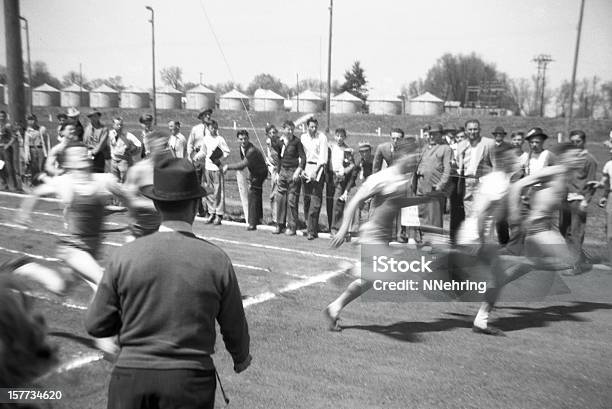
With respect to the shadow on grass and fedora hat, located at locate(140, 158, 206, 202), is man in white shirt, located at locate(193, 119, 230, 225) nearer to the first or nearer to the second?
the shadow on grass

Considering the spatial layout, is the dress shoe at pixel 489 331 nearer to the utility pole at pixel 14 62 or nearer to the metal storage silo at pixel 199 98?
the utility pole at pixel 14 62

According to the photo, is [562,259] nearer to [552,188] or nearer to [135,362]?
[552,188]

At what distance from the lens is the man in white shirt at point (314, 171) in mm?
11719

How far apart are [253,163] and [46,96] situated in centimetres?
8199

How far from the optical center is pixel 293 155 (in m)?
12.0

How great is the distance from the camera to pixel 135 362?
2781 mm

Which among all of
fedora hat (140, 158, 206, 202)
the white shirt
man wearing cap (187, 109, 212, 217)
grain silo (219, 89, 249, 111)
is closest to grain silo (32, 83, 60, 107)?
grain silo (219, 89, 249, 111)

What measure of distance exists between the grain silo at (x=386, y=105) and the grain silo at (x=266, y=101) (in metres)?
12.4

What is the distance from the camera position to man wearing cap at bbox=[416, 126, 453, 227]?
10859mm

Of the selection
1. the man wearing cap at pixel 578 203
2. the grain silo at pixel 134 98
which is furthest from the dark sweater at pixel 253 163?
the grain silo at pixel 134 98

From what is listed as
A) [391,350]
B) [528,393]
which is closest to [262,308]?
[391,350]

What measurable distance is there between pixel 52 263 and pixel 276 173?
503 cm

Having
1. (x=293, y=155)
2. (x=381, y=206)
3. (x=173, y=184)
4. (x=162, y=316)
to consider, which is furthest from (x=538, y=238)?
(x=293, y=155)

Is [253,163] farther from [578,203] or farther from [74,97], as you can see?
[74,97]
